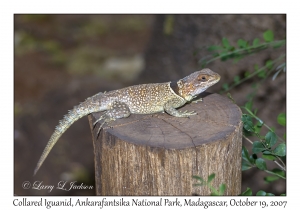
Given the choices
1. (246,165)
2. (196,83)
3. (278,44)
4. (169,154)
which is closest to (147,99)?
(196,83)

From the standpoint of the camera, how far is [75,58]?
13.8 m

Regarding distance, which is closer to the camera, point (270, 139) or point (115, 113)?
point (270, 139)

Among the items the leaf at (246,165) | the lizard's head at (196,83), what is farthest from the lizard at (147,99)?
the leaf at (246,165)

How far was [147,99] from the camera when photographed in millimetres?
5172

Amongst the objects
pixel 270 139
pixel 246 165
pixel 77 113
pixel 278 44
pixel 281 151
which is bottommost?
pixel 246 165

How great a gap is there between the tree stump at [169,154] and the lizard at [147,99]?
24 centimetres

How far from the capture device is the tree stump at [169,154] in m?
4.30

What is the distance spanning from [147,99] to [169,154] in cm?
109

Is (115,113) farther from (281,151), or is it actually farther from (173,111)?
(281,151)

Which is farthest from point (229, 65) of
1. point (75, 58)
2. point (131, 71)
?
point (75, 58)

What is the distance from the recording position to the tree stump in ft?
14.1

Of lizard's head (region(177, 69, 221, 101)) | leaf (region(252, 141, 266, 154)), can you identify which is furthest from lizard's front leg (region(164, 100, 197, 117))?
leaf (region(252, 141, 266, 154))

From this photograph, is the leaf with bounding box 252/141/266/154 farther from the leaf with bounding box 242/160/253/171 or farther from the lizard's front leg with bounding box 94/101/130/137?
the lizard's front leg with bounding box 94/101/130/137

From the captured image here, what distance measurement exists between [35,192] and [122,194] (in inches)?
173
